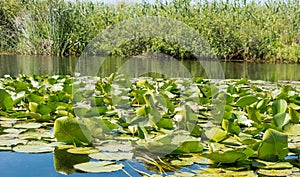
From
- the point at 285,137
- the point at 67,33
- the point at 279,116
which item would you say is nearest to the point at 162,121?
the point at 279,116

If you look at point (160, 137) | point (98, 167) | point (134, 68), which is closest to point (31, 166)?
point (98, 167)

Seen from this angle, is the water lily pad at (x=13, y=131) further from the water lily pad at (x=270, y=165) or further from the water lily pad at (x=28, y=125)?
the water lily pad at (x=270, y=165)

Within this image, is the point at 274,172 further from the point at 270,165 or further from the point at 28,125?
the point at 28,125

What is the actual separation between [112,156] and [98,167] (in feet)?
0.42

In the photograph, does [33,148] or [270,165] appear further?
[33,148]

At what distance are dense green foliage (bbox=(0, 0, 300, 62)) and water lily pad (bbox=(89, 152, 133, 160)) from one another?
8678 millimetres

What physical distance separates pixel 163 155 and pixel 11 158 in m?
0.48

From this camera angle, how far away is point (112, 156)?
4.29 feet

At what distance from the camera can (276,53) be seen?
10.4m

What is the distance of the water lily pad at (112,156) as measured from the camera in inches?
50.5

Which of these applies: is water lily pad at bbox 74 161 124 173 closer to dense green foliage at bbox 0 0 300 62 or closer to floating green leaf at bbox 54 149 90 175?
floating green leaf at bbox 54 149 90 175

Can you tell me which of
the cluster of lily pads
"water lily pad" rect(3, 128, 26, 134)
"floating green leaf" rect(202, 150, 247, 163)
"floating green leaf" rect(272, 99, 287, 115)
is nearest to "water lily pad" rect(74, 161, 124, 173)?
the cluster of lily pads

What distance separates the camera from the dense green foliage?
10.2 m

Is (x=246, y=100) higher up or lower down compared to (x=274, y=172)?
higher up
